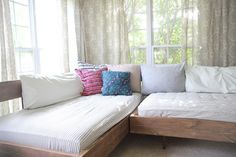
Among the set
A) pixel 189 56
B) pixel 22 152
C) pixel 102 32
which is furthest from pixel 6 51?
pixel 189 56

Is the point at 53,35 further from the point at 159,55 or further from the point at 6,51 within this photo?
the point at 159,55

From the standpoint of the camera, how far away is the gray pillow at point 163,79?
273 centimetres

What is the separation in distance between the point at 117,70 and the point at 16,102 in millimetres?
1326

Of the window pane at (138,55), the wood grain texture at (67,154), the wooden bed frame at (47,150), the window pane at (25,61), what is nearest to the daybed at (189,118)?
the wooden bed frame at (47,150)

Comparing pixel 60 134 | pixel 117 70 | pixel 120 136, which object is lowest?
pixel 120 136


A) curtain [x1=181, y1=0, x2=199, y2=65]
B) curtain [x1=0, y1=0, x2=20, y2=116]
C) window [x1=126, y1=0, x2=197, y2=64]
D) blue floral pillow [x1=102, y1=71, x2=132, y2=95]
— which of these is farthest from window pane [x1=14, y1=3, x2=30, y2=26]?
curtain [x1=181, y1=0, x2=199, y2=65]

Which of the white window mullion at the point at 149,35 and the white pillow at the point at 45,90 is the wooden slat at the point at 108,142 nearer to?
the white pillow at the point at 45,90

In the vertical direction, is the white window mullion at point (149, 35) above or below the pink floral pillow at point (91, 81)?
above

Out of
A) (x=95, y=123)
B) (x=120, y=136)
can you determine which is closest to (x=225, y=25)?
(x=120, y=136)

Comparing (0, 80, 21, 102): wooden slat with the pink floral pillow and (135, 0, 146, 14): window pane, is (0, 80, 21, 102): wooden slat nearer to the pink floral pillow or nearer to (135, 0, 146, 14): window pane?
the pink floral pillow

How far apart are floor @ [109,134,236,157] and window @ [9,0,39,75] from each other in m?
1.60

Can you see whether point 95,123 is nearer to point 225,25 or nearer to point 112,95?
point 112,95

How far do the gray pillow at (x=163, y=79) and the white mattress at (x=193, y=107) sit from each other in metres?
0.43

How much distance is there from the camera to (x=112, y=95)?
261 centimetres
